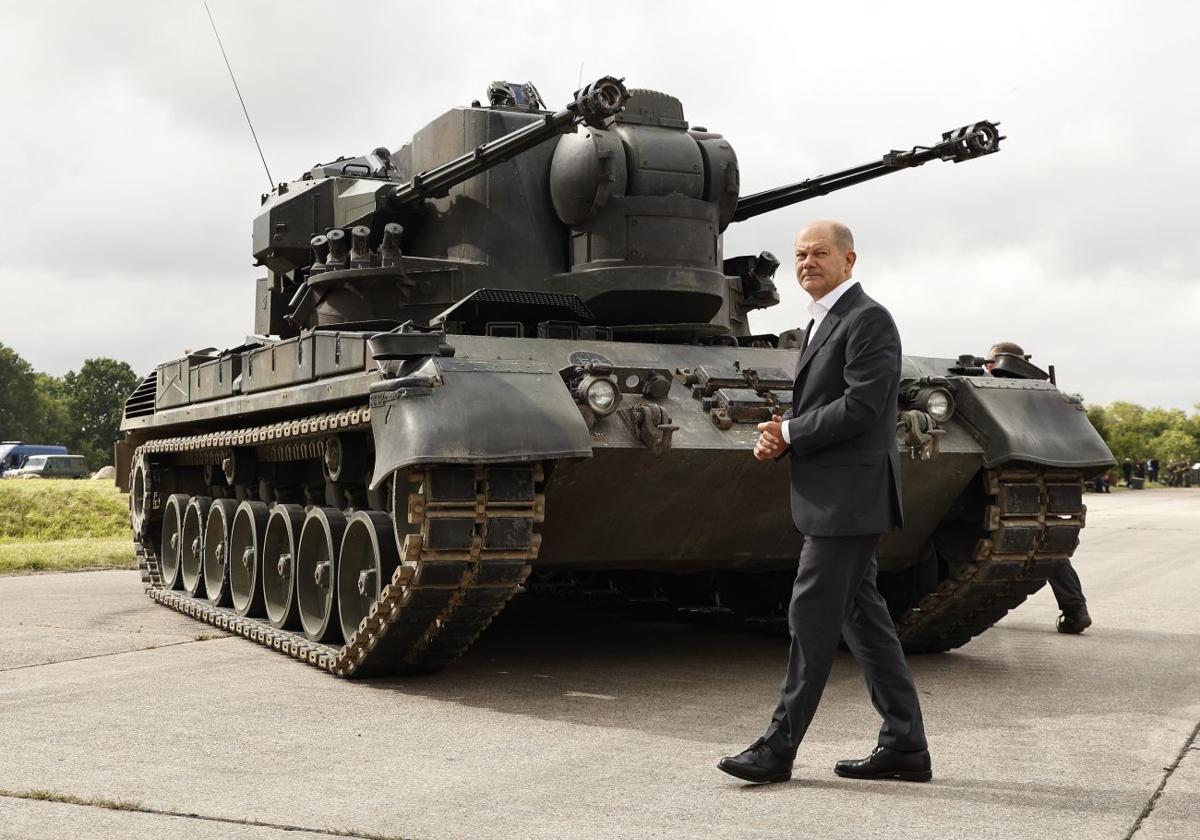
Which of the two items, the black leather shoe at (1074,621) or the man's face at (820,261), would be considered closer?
the man's face at (820,261)

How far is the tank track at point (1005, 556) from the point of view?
8297 mm

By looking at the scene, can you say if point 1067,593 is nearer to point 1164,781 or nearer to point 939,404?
point 939,404

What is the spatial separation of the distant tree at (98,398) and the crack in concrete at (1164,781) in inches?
3328

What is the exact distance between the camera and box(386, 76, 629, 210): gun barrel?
7.57 meters

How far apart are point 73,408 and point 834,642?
87.9 meters

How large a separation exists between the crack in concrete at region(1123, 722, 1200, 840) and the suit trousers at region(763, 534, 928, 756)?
0.81 m

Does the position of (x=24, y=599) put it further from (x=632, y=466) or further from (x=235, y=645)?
(x=632, y=466)

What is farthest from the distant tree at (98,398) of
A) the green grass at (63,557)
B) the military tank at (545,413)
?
the military tank at (545,413)

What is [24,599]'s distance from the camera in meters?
12.3

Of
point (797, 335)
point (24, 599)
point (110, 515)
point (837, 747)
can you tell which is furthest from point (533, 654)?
point (110, 515)

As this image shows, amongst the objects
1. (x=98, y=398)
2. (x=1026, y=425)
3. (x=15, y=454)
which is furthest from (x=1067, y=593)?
(x=98, y=398)

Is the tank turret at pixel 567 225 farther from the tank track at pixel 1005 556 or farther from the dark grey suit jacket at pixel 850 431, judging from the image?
the dark grey suit jacket at pixel 850 431

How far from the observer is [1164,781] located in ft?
17.5

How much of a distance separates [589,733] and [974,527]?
3331mm
